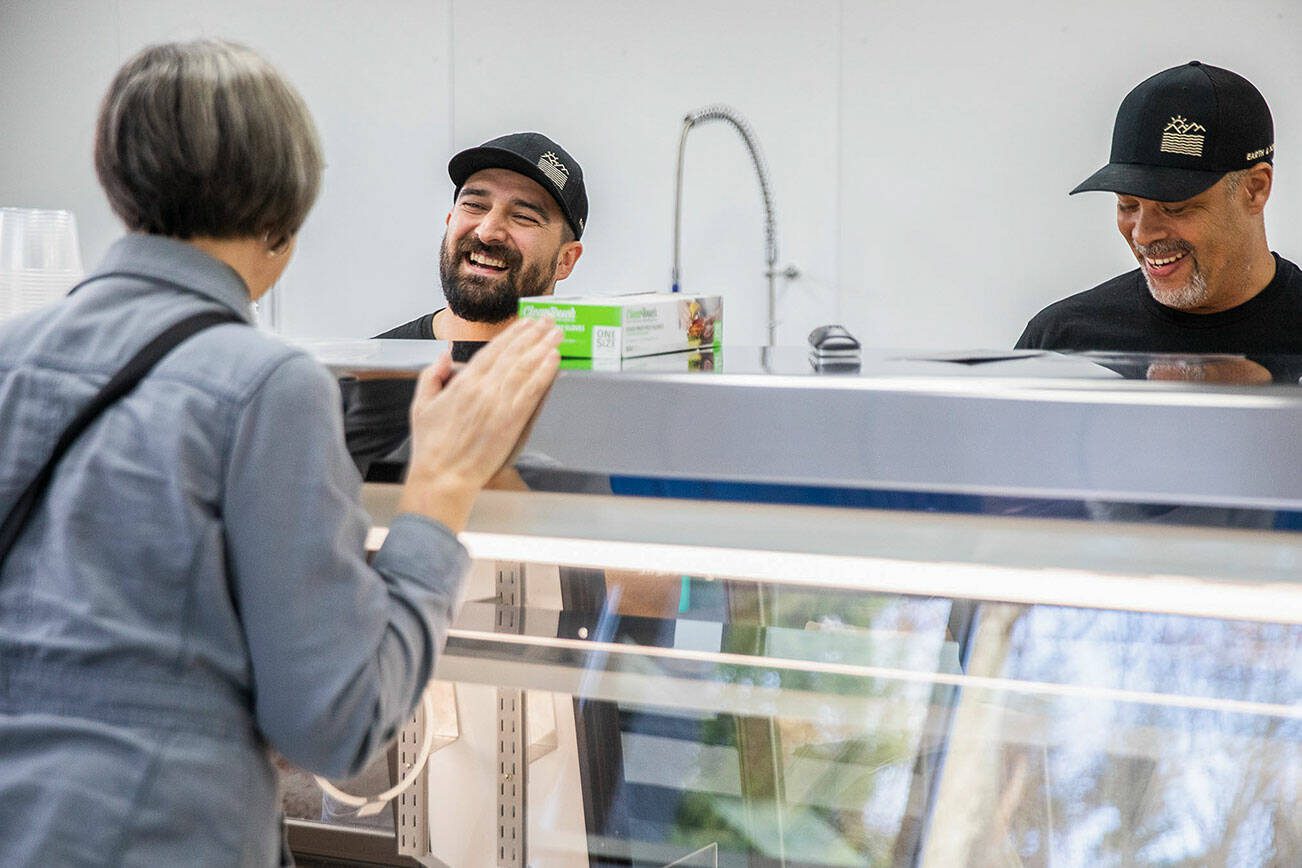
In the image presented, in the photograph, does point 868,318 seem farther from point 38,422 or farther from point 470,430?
point 38,422

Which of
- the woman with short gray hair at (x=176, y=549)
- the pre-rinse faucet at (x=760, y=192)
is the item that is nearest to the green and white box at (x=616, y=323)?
the woman with short gray hair at (x=176, y=549)

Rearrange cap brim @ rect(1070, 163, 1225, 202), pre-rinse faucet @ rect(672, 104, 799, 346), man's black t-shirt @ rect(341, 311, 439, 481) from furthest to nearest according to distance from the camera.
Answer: pre-rinse faucet @ rect(672, 104, 799, 346) → cap brim @ rect(1070, 163, 1225, 202) → man's black t-shirt @ rect(341, 311, 439, 481)

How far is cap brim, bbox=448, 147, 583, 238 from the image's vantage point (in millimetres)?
2590

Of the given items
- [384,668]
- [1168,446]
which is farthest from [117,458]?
[1168,446]

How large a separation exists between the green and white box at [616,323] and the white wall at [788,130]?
251 centimetres

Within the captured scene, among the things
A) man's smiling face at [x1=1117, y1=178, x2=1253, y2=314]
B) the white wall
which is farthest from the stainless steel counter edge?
the white wall

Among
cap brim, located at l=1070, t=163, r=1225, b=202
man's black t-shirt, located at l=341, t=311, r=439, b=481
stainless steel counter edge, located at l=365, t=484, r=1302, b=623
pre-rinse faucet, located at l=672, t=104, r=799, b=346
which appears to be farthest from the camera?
pre-rinse faucet, located at l=672, t=104, r=799, b=346

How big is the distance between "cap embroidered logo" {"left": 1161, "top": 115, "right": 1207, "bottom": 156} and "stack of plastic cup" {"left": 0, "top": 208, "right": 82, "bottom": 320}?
1.62 m

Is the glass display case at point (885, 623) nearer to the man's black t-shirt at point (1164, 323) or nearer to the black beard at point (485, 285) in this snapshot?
the man's black t-shirt at point (1164, 323)

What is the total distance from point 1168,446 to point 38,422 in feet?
2.55

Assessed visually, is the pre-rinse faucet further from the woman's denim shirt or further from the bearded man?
the woman's denim shirt

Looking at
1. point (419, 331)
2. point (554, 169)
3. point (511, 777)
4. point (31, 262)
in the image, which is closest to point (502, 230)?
point (554, 169)

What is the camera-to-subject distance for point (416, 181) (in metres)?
4.18

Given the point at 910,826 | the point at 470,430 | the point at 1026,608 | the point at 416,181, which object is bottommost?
the point at 910,826
